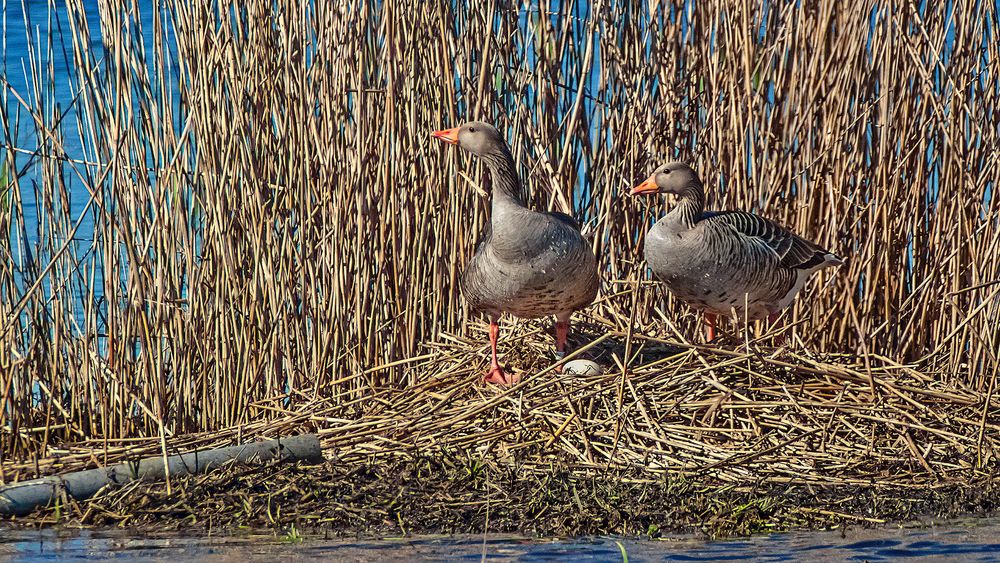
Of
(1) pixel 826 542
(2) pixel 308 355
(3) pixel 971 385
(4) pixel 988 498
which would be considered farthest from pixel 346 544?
(3) pixel 971 385

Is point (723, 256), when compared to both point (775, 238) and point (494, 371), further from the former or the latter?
point (494, 371)

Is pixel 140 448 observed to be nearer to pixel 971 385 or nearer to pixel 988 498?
pixel 988 498

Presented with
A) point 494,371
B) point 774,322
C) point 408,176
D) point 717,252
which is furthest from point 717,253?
point 408,176

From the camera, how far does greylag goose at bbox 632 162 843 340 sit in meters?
5.29

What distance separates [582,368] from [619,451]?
2.20 ft

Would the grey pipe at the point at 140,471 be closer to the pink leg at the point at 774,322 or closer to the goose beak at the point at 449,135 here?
the goose beak at the point at 449,135

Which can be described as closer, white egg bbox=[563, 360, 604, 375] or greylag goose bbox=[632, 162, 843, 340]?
white egg bbox=[563, 360, 604, 375]

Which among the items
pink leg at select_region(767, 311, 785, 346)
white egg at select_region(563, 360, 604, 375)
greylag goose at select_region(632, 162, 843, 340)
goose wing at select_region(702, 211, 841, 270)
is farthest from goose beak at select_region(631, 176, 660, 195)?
pink leg at select_region(767, 311, 785, 346)

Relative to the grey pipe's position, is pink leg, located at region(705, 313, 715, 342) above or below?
above

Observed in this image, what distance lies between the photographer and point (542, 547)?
3.64m

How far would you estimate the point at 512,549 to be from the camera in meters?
3.62

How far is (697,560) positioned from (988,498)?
125 centimetres

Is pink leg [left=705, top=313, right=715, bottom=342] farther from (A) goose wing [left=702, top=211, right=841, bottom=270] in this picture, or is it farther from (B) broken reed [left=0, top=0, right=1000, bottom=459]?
(A) goose wing [left=702, top=211, right=841, bottom=270]

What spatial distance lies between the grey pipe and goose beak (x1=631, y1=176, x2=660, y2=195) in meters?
1.78
